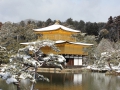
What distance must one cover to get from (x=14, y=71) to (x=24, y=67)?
0.81 meters

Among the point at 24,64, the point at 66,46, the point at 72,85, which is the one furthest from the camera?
the point at 66,46

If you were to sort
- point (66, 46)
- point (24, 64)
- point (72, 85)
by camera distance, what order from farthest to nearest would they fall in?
point (66, 46) → point (72, 85) → point (24, 64)

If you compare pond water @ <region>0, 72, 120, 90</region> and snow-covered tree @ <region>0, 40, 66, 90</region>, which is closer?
snow-covered tree @ <region>0, 40, 66, 90</region>

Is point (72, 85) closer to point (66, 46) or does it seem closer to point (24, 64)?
point (24, 64)

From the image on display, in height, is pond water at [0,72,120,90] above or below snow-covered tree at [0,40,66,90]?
below

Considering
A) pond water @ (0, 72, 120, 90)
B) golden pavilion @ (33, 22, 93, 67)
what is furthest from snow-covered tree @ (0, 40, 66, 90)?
golden pavilion @ (33, 22, 93, 67)

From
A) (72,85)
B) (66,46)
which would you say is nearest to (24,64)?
(72,85)

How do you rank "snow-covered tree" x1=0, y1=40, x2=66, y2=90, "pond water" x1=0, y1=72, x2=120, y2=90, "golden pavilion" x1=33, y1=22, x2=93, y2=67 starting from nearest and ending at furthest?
"snow-covered tree" x1=0, y1=40, x2=66, y2=90 < "pond water" x1=0, y1=72, x2=120, y2=90 < "golden pavilion" x1=33, y1=22, x2=93, y2=67

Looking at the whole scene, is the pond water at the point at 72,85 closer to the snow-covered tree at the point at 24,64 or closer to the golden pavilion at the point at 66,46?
the snow-covered tree at the point at 24,64

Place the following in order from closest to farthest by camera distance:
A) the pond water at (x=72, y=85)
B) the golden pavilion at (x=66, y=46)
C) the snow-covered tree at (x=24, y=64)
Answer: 1. the snow-covered tree at (x=24, y=64)
2. the pond water at (x=72, y=85)
3. the golden pavilion at (x=66, y=46)

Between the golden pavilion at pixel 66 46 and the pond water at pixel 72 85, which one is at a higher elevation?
the golden pavilion at pixel 66 46

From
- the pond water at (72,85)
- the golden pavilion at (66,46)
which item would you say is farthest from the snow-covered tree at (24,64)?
the golden pavilion at (66,46)

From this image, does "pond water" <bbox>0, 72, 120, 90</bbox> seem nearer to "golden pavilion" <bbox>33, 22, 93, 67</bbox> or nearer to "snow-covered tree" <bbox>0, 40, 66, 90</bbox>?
"snow-covered tree" <bbox>0, 40, 66, 90</bbox>

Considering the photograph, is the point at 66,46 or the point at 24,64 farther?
the point at 66,46
